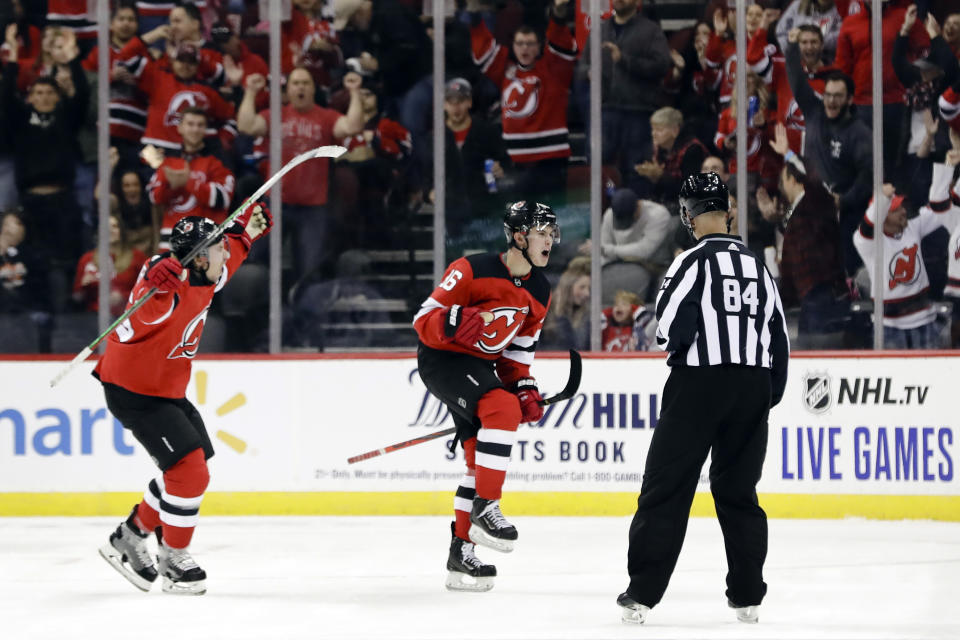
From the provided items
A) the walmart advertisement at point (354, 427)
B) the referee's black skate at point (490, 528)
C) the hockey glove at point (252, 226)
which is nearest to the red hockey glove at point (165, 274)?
the hockey glove at point (252, 226)

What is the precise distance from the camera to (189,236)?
4.57 m

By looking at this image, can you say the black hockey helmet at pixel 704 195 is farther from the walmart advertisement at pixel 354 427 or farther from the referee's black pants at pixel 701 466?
the walmart advertisement at pixel 354 427

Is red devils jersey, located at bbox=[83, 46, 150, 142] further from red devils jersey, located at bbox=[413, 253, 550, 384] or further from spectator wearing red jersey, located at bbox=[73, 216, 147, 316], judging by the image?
red devils jersey, located at bbox=[413, 253, 550, 384]

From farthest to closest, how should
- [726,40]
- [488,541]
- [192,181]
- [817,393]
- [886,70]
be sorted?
[192,181]
[726,40]
[886,70]
[817,393]
[488,541]

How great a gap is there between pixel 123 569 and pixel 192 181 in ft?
12.0

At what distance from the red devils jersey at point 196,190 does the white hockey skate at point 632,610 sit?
15.1ft

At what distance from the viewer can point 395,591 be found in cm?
465

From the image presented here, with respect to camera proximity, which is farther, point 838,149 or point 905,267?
point 838,149

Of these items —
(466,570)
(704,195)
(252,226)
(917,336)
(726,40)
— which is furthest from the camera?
(726,40)

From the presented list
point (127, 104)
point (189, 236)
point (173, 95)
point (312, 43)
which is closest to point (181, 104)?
point (173, 95)

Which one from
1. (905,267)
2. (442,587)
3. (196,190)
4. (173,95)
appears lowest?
(442,587)

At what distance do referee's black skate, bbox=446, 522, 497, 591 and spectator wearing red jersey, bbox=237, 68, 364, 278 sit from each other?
3369mm

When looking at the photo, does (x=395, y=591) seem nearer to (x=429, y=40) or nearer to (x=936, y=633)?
(x=936, y=633)

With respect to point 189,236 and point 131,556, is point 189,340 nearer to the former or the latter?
point 189,236
